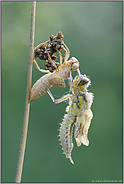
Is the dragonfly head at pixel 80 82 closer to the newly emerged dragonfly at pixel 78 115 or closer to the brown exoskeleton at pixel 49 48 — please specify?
the newly emerged dragonfly at pixel 78 115

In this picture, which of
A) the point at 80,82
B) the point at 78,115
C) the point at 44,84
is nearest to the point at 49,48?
the point at 44,84

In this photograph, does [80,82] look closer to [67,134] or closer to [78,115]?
[78,115]

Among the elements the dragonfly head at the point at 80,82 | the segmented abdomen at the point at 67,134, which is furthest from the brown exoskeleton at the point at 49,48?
the segmented abdomen at the point at 67,134

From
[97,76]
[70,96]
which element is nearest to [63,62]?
[70,96]

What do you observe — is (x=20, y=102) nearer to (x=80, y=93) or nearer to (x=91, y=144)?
(x=91, y=144)

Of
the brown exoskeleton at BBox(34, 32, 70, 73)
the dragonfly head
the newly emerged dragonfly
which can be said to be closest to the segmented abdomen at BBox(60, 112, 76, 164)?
the newly emerged dragonfly

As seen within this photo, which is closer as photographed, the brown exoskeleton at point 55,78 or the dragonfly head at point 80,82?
the brown exoskeleton at point 55,78
